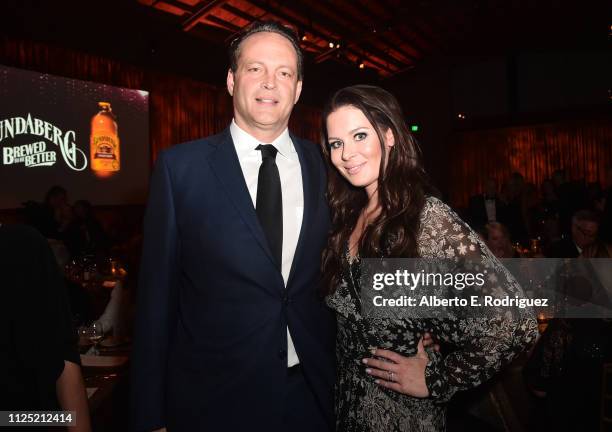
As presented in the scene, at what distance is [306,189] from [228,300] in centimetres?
45

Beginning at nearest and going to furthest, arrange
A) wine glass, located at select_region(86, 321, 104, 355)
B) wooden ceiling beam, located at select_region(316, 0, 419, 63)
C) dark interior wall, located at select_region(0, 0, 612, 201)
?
wine glass, located at select_region(86, 321, 104, 355)
wooden ceiling beam, located at select_region(316, 0, 419, 63)
dark interior wall, located at select_region(0, 0, 612, 201)

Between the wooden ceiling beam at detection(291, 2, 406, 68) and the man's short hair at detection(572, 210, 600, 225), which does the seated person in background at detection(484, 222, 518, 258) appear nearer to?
the man's short hair at detection(572, 210, 600, 225)

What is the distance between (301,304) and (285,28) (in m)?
0.93

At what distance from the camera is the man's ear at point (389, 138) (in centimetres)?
156

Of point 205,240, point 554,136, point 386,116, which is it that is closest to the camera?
point 205,240


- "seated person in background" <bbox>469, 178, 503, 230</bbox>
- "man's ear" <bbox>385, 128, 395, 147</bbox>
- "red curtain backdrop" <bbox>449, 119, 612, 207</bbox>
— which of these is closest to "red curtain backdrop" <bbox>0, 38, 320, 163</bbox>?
→ "seated person in background" <bbox>469, 178, 503, 230</bbox>

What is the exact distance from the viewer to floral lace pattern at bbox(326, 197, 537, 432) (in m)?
1.32

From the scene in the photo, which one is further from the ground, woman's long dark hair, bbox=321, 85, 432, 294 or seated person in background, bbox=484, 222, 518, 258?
woman's long dark hair, bbox=321, 85, 432, 294

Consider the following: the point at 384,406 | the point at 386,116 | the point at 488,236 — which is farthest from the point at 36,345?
the point at 488,236

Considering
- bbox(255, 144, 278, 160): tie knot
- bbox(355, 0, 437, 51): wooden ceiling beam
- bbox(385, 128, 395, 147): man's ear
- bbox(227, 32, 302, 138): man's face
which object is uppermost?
bbox(355, 0, 437, 51): wooden ceiling beam

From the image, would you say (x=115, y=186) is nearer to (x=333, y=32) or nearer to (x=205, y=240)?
(x=333, y=32)

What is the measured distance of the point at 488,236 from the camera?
146 inches

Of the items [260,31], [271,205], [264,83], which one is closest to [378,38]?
[260,31]

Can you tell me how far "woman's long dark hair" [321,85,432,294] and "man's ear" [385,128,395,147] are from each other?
1cm
